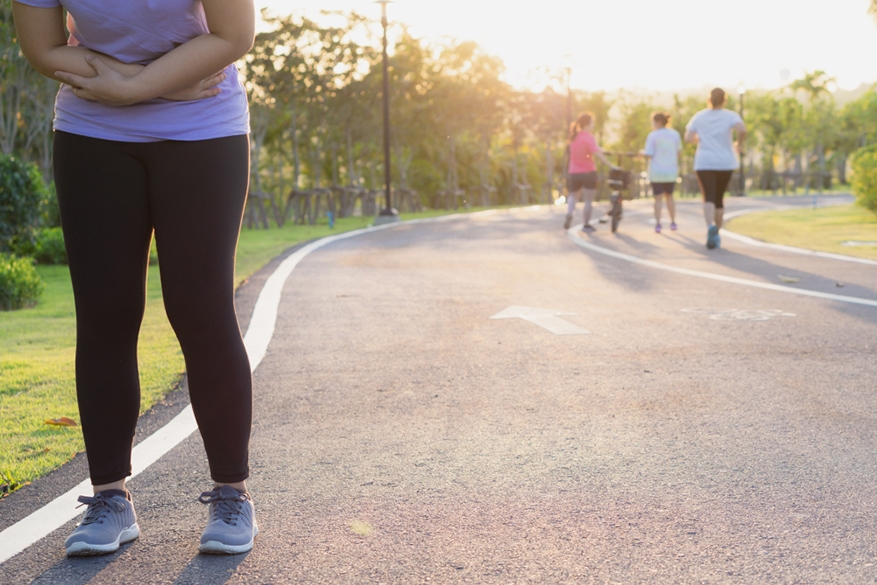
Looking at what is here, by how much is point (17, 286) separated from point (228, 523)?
774 cm

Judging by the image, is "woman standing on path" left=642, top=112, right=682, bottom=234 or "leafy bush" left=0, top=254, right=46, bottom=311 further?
"woman standing on path" left=642, top=112, right=682, bottom=234

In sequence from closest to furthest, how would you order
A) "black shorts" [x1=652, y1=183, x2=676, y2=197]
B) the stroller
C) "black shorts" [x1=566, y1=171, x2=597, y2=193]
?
"black shorts" [x1=652, y1=183, x2=676, y2=197] → the stroller → "black shorts" [x1=566, y1=171, x2=597, y2=193]

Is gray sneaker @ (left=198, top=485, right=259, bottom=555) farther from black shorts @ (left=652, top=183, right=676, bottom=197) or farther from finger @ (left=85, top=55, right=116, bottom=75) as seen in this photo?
black shorts @ (left=652, top=183, right=676, bottom=197)

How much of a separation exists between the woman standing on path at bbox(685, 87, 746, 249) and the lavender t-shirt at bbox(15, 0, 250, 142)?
38.1ft

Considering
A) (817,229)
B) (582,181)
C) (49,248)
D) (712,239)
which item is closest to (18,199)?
(49,248)

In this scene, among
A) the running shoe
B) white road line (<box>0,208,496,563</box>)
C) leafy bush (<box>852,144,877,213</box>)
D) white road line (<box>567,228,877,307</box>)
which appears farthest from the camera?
leafy bush (<box>852,144,877,213</box>)

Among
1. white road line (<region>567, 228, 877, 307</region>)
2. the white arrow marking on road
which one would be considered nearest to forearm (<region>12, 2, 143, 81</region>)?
the white arrow marking on road

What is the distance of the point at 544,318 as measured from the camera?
732 cm

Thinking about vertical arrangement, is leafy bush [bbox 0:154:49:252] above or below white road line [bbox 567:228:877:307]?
above

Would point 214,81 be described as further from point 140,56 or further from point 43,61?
point 43,61

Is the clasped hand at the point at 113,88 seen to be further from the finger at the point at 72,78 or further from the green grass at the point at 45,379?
the green grass at the point at 45,379

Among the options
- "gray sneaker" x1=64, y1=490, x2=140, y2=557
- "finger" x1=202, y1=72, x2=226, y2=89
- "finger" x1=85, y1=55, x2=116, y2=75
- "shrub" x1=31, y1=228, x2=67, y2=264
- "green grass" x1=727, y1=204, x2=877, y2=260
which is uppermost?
"finger" x1=85, y1=55, x2=116, y2=75

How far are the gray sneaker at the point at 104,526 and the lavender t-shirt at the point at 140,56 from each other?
1.02 m

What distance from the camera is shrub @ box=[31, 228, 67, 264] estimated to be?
14.6 meters
